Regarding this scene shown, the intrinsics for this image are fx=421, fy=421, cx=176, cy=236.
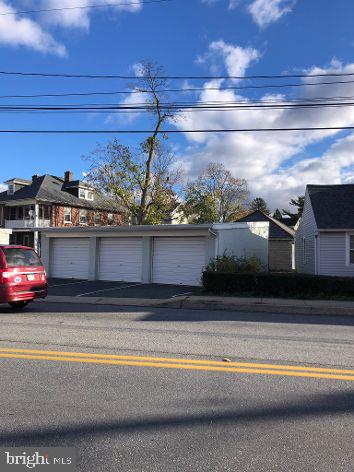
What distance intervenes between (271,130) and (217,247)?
5640mm

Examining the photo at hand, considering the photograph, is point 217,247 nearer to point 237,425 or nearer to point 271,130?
point 271,130

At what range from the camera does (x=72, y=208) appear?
4650cm

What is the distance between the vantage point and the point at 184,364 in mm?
6188

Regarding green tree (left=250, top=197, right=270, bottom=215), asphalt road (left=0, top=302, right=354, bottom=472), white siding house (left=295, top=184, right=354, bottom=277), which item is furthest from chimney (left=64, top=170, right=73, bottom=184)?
asphalt road (left=0, top=302, right=354, bottom=472)

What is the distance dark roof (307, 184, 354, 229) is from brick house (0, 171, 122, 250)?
82.8 ft

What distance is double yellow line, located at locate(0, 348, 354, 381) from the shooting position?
5.79m

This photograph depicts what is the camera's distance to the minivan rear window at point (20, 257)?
11.4 metres

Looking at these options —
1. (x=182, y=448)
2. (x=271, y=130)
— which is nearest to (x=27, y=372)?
(x=182, y=448)

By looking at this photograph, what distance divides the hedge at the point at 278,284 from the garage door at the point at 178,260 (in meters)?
3.66

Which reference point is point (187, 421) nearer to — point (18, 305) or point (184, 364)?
point (184, 364)

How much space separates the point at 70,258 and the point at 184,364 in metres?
18.0

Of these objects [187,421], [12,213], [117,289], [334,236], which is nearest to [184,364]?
[187,421]

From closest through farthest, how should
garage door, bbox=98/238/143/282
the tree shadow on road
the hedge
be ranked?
the tree shadow on road → the hedge → garage door, bbox=98/238/143/282

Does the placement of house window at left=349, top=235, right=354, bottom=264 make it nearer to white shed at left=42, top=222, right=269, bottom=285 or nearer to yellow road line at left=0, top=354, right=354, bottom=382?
white shed at left=42, top=222, right=269, bottom=285
